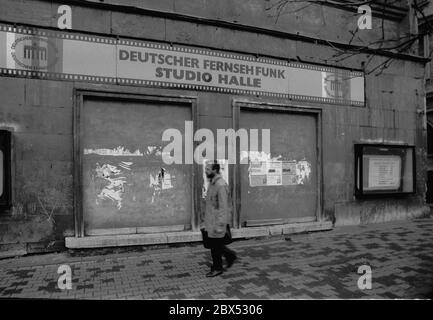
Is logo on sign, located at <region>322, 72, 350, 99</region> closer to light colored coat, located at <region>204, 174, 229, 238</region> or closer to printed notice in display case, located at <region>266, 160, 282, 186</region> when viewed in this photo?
printed notice in display case, located at <region>266, 160, 282, 186</region>

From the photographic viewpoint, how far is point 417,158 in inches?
388

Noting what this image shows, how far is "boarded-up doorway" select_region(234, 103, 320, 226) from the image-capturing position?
7.58 metres

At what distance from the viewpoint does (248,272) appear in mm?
5195

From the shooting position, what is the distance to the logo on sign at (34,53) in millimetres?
5832

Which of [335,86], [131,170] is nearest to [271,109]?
[335,86]

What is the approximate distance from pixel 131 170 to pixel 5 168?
209 centimetres

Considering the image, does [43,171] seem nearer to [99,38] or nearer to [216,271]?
[99,38]

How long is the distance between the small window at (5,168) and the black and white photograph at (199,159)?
0.11ft

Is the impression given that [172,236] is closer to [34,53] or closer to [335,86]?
[34,53]

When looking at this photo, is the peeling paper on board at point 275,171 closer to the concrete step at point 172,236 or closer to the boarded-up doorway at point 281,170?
the boarded-up doorway at point 281,170
